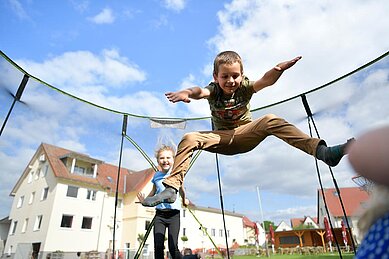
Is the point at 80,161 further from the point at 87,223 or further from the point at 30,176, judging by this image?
the point at 87,223

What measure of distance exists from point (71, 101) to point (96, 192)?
Answer: 2.63 m

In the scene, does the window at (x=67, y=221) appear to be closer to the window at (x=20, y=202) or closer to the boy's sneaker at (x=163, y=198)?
the window at (x=20, y=202)

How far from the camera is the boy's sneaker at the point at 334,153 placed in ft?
3.42

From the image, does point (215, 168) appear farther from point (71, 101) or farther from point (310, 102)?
point (71, 101)

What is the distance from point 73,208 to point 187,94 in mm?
4418

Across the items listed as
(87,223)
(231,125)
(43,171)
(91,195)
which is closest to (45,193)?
(43,171)

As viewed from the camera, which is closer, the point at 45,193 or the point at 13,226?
the point at 13,226

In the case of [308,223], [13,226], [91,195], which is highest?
[308,223]

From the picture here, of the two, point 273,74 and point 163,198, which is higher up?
point 273,74

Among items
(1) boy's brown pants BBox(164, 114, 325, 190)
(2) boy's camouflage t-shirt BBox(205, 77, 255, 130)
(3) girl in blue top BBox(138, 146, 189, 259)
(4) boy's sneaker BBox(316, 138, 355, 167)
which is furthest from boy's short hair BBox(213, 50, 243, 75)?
(3) girl in blue top BBox(138, 146, 189, 259)

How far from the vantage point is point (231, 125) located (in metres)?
1.61

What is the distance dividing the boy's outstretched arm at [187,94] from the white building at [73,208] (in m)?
1.40

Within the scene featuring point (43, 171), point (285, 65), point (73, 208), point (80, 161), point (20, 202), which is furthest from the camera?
point (73, 208)

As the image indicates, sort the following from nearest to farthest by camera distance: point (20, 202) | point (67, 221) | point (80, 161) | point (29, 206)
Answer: point (20, 202), point (29, 206), point (80, 161), point (67, 221)
